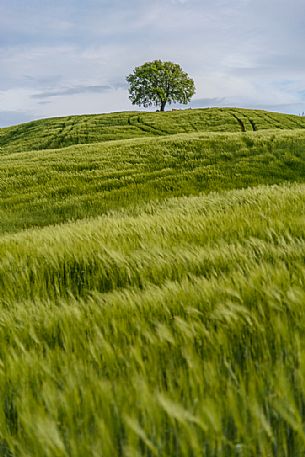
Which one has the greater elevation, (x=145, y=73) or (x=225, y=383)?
(x=145, y=73)

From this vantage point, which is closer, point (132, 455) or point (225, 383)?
point (132, 455)

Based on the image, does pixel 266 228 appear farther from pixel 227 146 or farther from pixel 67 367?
pixel 227 146

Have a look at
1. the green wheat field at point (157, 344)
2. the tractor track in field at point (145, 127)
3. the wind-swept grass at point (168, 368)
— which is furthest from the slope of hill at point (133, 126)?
the wind-swept grass at point (168, 368)

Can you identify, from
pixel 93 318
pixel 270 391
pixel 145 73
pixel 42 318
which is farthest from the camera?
pixel 145 73

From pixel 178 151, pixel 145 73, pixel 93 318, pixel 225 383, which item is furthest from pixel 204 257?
pixel 145 73

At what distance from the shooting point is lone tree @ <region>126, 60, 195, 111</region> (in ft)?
273

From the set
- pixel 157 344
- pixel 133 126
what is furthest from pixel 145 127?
pixel 157 344

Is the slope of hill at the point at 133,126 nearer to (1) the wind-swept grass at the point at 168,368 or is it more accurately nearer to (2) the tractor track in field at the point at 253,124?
(2) the tractor track in field at the point at 253,124

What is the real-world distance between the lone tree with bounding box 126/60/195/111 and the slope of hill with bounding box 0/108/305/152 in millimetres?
20031

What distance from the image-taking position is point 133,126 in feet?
179

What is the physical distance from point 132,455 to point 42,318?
0.91 meters

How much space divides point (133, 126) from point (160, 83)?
3441 centimetres

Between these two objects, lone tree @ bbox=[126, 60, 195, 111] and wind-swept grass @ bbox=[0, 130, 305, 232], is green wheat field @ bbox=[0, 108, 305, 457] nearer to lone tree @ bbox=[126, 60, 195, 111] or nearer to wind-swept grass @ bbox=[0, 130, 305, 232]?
wind-swept grass @ bbox=[0, 130, 305, 232]

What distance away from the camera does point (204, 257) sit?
227 centimetres
